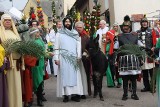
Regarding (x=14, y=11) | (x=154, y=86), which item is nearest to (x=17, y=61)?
(x=154, y=86)

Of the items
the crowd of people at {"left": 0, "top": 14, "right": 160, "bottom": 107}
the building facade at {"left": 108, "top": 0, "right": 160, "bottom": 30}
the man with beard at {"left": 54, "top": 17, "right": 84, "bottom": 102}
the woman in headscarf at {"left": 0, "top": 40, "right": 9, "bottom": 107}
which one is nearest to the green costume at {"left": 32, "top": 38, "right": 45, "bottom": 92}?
the crowd of people at {"left": 0, "top": 14, "right": 160, "bottom": 107}

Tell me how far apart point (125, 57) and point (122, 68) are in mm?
266

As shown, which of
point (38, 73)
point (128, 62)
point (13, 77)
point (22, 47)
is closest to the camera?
point (22, 47)

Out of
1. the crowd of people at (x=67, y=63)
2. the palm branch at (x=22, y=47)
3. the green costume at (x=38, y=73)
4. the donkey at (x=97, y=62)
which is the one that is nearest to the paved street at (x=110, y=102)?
the crowd of people at (x=67, y=63)

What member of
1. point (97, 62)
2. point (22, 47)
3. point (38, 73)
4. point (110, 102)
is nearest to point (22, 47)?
point (22, 47)

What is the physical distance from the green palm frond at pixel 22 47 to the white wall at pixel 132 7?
1125 centimetres

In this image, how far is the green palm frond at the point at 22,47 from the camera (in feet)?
19.7

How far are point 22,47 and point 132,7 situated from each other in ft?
38.7

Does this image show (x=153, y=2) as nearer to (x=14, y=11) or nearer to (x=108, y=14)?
(x=108, y=14)

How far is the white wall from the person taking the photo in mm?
17031

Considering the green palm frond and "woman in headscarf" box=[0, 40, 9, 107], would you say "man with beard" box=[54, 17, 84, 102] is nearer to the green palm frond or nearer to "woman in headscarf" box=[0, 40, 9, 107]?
the green palm frond

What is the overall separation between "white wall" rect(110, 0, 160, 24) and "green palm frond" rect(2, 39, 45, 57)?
1125 centimetres

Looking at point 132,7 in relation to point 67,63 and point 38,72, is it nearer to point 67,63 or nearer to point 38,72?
point 67,63

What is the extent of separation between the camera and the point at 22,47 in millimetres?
6066
